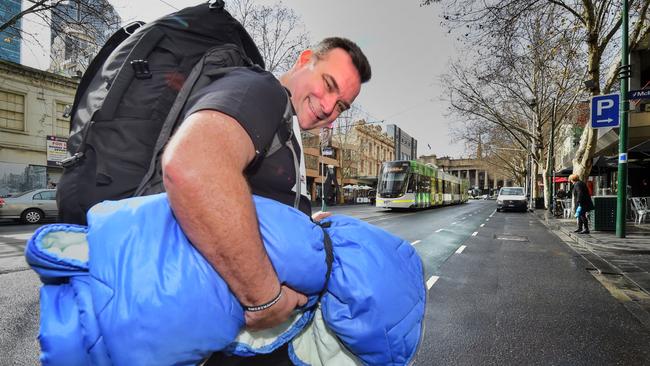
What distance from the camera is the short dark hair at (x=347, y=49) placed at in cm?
139

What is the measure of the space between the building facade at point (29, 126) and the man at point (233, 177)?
20.7 m

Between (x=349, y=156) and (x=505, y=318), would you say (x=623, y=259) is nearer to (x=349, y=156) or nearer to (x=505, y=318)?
(x=505, y=318)

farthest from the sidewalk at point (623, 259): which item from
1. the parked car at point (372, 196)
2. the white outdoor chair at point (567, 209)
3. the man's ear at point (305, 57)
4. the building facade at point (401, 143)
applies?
the building facade at point (401, 143)

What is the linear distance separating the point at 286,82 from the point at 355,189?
4539 centimetres

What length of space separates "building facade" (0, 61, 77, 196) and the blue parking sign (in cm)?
2143

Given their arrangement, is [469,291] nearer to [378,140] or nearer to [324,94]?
[324,94]

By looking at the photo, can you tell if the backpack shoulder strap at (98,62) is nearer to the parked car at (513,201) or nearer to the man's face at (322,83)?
the man's face at (322,83)

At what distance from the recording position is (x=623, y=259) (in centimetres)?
789

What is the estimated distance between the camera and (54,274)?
81cm

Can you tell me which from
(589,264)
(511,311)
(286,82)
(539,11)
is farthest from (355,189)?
(286,82)

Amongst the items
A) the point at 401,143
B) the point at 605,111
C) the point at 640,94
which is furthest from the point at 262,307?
the point at 401,143

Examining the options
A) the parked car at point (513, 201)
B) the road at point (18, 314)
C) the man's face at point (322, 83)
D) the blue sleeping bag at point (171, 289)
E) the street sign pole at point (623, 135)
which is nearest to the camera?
the blue sleeping bag at point (171, 289)

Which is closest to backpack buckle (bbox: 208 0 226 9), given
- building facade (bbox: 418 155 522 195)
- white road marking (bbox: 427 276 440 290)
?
white road marking (bbox: 427 276 440 290)

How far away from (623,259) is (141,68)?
9844mm
